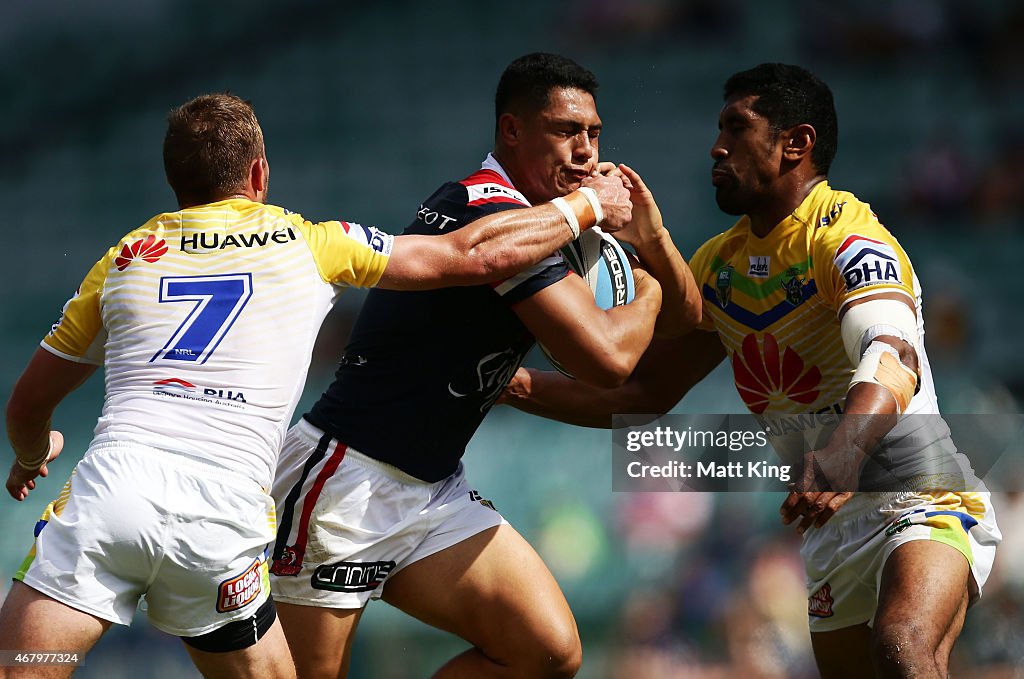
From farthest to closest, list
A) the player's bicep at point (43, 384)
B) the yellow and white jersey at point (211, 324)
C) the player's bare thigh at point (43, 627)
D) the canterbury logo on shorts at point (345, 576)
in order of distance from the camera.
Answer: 1. the canterbury logo on shorts at point (345, 576)
2. the player's bicep at point (43, 384)
3. the yellow and white jersey at point (211, 324)
4. the player's bare thigh at point (43, 627)

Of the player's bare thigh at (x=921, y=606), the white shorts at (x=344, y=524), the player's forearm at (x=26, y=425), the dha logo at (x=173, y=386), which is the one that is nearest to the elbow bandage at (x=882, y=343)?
the player's bare thigh at (x=921, y=606)

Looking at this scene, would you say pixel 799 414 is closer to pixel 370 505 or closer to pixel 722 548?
pixel 370 505

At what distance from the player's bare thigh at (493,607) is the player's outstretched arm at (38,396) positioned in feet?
4.45

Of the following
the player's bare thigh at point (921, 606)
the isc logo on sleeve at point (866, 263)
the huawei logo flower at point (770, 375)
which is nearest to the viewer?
the player's bare thigh at point (921, 606)

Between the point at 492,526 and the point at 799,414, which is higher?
the point at 799,414

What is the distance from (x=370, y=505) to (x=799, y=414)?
1.93 metres

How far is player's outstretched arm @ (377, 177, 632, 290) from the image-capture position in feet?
12.7

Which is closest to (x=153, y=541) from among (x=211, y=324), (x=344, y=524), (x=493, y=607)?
(x=211, y=324)

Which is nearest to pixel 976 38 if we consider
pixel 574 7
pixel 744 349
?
pixel 574 7

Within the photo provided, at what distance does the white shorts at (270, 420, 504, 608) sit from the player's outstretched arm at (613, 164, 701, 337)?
47.3 inches

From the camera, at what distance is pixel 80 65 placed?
432 inches

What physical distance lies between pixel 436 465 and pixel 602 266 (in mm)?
1024

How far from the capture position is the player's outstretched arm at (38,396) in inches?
149

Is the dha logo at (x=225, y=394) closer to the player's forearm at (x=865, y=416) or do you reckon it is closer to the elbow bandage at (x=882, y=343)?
the player's forearm at (x=865, y=416)
